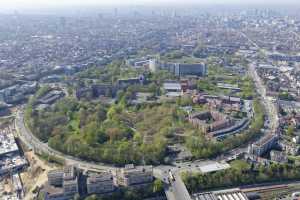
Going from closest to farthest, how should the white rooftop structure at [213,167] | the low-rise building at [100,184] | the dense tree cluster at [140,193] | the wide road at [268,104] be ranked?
the dense tree cluster at [140,193]
the low-rise building at [100,184]
the white rooftop structure at [213,167]
the wide road at [268,104]

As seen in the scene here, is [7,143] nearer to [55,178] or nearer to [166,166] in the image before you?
[55,178]

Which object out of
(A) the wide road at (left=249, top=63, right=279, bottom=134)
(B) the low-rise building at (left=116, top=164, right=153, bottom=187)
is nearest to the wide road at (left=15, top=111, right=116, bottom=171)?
(B) the low-rise building at (left=116, top=164, right=153, bottom=187)

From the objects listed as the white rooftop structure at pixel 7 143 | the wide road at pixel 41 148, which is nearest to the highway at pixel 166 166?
the wide road at pixel 41 148

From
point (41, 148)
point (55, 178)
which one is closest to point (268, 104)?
point (41, 148)

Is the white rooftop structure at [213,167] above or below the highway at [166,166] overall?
above

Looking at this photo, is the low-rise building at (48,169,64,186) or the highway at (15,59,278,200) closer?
the highway at (15,59,278,200)

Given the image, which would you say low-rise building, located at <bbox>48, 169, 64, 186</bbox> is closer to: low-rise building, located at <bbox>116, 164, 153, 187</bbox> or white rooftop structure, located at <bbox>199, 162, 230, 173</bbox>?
low-rise building, located at <bbox>116, 164, 153, 187</bbox>

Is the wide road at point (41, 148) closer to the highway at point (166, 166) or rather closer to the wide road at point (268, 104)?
the highway at point (166, 166)

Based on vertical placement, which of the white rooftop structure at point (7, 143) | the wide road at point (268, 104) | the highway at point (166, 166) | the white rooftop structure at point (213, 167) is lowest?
the white rooftop structure at point (7, 143)

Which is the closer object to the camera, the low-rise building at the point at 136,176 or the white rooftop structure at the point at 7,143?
the low-rise building at the point at 136,176

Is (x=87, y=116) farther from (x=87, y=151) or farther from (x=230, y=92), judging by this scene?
(x=230, y=92)

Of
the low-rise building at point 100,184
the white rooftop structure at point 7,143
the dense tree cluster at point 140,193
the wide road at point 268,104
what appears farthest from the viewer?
the wide road at point 268,104
